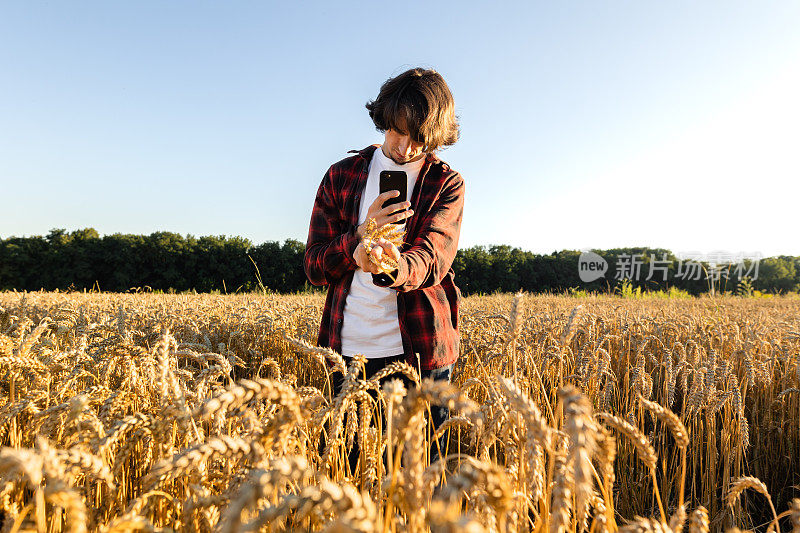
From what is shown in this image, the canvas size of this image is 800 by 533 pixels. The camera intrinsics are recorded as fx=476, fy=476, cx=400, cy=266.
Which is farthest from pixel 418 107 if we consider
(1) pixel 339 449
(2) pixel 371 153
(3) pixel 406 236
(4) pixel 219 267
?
(4) pixel 219 267

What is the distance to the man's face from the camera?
7.64 feet

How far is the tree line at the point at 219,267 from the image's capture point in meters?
29.8

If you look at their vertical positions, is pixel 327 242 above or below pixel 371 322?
above

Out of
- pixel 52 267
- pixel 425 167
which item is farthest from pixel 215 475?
pixel 52 267

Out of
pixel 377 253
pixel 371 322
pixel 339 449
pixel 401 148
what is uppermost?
pixel 401 148

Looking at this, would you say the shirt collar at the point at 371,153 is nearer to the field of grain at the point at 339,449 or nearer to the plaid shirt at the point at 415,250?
the plaid shirt at the point at 415,250

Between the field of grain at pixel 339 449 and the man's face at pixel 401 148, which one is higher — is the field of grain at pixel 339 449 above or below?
below

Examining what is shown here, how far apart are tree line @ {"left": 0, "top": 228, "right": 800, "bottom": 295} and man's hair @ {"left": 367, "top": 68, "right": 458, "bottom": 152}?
2660cm

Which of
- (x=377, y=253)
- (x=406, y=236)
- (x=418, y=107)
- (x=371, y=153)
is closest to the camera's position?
(x=377, y=253)

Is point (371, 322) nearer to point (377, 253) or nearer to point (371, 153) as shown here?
point (377, 253)

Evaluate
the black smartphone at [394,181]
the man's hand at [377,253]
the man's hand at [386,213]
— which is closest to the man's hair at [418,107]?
the black smartphone at [394,181]

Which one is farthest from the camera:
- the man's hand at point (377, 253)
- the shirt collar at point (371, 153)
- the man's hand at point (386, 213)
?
the shirt collar at point (371, 153)

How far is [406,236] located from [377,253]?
28.3 inches

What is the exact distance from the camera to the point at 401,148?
2.37m
